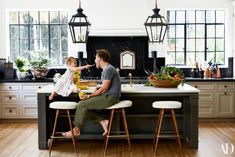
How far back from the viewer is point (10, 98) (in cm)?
793

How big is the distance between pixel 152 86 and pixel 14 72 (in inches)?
134

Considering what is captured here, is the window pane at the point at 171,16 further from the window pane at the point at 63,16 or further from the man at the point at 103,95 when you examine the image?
the man at the point at 103,95

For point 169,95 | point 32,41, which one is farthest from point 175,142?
point 32,41

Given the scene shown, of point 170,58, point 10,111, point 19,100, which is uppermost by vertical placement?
point 170,58

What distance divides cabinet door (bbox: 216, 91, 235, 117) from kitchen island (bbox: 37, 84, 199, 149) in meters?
1.91

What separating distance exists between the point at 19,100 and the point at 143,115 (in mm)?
2979

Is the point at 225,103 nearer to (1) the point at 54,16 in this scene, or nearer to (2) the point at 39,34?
(1) the point at 54,16

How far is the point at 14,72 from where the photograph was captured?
844 cm

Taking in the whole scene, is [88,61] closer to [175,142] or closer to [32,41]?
[32,41]

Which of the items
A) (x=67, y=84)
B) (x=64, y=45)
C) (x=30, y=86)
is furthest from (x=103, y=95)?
(x=64, y=45)

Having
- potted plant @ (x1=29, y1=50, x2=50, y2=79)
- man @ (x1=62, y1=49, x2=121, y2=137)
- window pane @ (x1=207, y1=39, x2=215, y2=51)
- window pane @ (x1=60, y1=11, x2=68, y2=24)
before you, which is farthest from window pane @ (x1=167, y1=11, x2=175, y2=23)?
man @ (x1=62, y1=49, x2=121, y2=137)

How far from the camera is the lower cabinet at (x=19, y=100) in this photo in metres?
7.89

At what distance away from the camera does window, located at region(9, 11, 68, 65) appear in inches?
340

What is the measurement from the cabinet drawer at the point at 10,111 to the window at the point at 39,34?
1.19 metres
